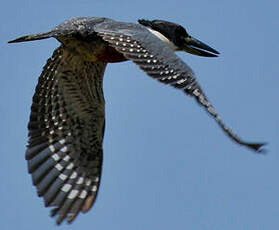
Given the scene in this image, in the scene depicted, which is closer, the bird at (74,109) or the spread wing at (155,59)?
the spread wing at (155,59)

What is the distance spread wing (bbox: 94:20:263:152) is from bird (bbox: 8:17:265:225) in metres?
0.06

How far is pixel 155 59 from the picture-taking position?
21.5 feet

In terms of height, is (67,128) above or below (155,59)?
below

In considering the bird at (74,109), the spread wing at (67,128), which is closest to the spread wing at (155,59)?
the bird at (74,109)

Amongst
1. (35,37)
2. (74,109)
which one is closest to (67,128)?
(74,109)

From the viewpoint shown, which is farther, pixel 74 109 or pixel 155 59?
pixel 74 109

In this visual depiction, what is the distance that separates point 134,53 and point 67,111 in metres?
2.03

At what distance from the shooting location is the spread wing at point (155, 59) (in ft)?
20.2

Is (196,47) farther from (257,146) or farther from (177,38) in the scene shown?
(257,146)

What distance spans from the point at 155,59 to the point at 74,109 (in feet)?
7.28

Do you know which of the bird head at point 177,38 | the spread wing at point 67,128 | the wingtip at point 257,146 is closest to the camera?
the wingtip at point 257,146

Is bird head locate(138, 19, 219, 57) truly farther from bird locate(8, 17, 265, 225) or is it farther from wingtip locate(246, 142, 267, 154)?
wingtip locate(246, 142, 267, 154)

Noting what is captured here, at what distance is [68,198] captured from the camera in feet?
25.9

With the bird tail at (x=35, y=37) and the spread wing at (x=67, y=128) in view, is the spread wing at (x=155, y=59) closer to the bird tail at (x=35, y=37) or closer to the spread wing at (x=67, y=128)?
the bird tail at (x=35, y=37)
